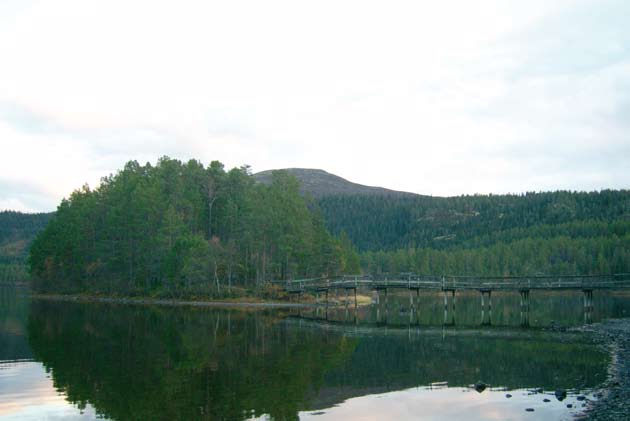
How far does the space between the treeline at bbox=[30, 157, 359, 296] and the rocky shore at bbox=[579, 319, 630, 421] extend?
48.0 meters

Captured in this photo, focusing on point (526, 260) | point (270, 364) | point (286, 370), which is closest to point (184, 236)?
point (270, 364)

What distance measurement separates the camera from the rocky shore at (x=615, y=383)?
2327 centimetres

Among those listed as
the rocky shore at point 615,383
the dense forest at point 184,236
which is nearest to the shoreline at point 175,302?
the dense forest at point 184,236

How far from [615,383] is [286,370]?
657 inches

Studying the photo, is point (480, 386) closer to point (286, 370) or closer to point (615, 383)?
point (615, 383)

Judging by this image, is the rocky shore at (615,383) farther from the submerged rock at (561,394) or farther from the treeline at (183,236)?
the treeline at (183,236)

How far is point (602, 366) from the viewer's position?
1385 inches

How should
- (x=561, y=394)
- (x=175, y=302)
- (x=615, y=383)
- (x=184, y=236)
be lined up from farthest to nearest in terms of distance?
1. (x=184, y=236)
2. (x=175, y=302)
3. (x=615, y=383)
4. (x=561, y=394)

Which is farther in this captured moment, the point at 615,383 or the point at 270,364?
the point at 270,364

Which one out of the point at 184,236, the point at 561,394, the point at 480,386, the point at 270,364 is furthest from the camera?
the point at 184,236

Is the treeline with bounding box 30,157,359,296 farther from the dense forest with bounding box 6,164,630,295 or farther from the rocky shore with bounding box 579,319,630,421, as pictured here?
the rocky shore with bounding box 579,319,630,421

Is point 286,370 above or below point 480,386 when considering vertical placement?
above

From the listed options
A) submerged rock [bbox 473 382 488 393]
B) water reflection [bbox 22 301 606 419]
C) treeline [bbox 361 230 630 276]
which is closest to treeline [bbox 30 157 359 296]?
water reflection [bbox 22 301 606 419]

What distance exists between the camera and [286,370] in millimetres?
34469
